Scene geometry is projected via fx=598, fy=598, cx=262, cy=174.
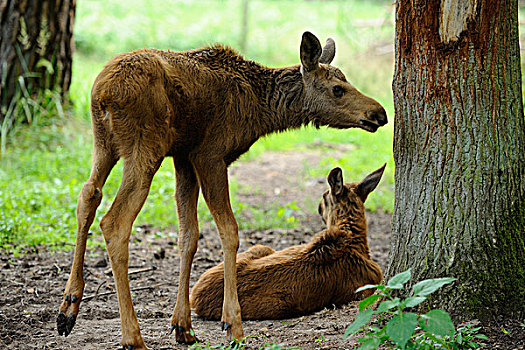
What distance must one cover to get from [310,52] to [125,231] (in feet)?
7.56

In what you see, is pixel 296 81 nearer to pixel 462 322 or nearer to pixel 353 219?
pixel 353 219

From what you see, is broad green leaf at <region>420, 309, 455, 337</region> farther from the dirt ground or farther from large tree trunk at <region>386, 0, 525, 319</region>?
large tree trunk at <region>386, 0, 525, 319</region>

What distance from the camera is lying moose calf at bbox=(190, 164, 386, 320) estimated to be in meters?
5.43

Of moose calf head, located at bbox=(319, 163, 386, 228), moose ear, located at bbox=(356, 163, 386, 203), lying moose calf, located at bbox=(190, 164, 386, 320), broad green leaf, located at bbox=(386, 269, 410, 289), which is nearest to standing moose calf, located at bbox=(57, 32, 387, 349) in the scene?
lying moose calf, located at bbox=(190, 164, 386, 320)

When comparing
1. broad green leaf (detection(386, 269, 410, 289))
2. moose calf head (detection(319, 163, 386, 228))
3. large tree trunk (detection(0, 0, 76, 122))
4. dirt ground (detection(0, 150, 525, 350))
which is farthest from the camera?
large tree trunk (detection(0, 0, 76, 122))

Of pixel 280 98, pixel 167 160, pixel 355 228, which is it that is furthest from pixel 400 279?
pixel 167 160

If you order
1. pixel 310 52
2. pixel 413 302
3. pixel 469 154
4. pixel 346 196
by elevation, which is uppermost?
pixel 310 52

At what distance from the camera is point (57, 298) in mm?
5598

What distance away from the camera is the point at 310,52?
534 cm

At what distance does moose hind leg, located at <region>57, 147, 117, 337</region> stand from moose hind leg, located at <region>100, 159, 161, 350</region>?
0.35 meters

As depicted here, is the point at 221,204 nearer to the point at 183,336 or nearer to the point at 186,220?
the point at 186,220

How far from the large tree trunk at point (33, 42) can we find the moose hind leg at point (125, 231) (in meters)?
7.16

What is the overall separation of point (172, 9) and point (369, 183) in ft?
61.9

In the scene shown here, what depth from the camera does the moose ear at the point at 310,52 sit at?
5.21 meters
